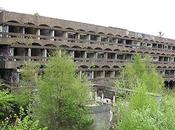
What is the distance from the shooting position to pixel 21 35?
165ft

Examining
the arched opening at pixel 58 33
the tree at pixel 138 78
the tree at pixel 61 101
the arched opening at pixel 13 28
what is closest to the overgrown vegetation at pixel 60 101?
the tree at pixel 61 101

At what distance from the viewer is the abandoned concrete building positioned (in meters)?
49.4

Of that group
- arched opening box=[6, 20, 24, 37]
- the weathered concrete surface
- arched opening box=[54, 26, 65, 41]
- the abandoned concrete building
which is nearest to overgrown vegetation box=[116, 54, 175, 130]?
the weathered concrete surface

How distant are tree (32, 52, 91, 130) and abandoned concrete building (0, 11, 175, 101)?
17731mm

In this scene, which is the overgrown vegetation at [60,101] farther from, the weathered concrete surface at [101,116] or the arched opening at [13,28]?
the arched opening at [13,28]

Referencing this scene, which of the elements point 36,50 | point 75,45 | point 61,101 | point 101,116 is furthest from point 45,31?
point 61,101

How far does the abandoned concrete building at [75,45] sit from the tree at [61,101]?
698 inches

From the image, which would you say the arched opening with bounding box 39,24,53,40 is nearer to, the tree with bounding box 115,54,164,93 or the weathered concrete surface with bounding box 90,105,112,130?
the tree with bounding box 115,54,164,93

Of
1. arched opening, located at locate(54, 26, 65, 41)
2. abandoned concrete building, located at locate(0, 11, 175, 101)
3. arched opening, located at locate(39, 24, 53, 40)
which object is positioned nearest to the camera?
abandoned concrete building, located at locate(0, 11, 175, 101)

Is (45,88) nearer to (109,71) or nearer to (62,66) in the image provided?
(62,66)

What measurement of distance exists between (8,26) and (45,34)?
25.7 feet

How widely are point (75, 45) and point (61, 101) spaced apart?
29.2 metres

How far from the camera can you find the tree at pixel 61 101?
3105 cm

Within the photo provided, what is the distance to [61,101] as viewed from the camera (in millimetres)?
31109
